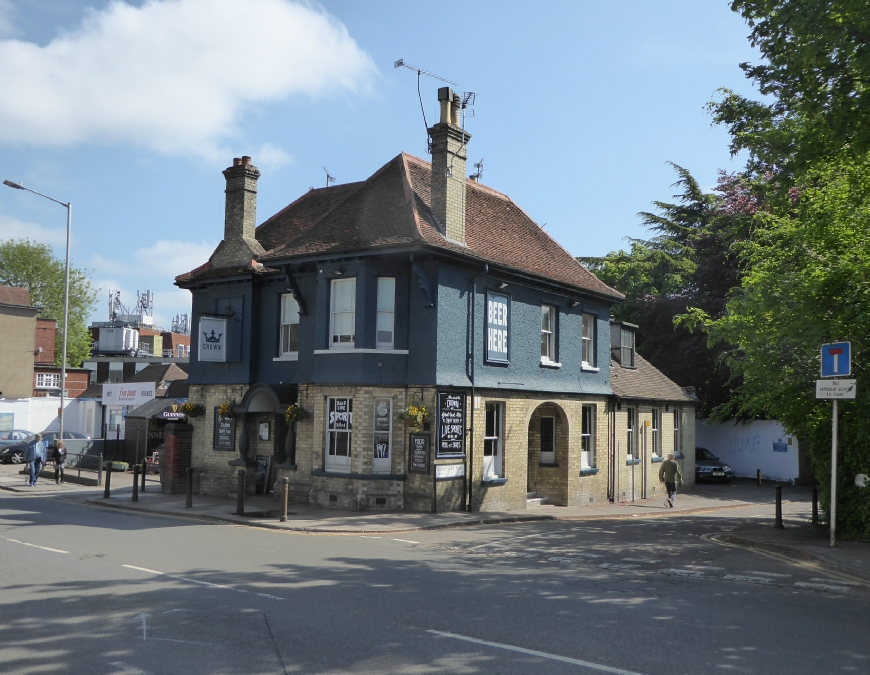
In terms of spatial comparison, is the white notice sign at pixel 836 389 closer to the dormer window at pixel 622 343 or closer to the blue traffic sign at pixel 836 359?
the blue traffic sign at pixel 836 359

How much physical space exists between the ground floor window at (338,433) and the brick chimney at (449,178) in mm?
5066

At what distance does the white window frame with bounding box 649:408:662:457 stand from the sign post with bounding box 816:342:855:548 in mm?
15894

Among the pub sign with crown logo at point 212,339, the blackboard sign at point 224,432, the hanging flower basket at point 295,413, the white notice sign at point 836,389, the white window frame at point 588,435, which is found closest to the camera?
the white notice sign at point 836,389

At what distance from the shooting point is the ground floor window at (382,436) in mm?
19516

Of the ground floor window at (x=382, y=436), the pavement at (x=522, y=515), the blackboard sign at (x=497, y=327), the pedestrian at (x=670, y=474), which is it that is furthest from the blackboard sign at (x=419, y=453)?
the pedestrian at (x=670, y=474)

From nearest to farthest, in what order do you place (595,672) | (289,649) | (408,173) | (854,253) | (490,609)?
1. (595,672)
2. (289,649)
3. (490,609)
4. (854,253)
5. (408,173)

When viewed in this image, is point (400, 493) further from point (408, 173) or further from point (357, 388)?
point (408, 173)

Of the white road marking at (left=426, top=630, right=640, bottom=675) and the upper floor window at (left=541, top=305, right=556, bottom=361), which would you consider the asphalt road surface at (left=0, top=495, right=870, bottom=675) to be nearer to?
the white road marking at (left=426, top=630, right=640, bottom=675)

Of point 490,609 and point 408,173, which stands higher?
point 408,173

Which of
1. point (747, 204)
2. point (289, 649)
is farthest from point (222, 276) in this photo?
point (747, 204)

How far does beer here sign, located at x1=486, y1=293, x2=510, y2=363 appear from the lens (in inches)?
825

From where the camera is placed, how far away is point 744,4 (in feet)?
38.2

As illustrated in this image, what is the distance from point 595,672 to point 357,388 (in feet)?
45.0

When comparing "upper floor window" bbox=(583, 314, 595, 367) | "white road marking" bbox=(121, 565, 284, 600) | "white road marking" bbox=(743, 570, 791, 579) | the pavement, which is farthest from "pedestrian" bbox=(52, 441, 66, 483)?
"white road marking" bbox=(743, 570, 791, 579)
